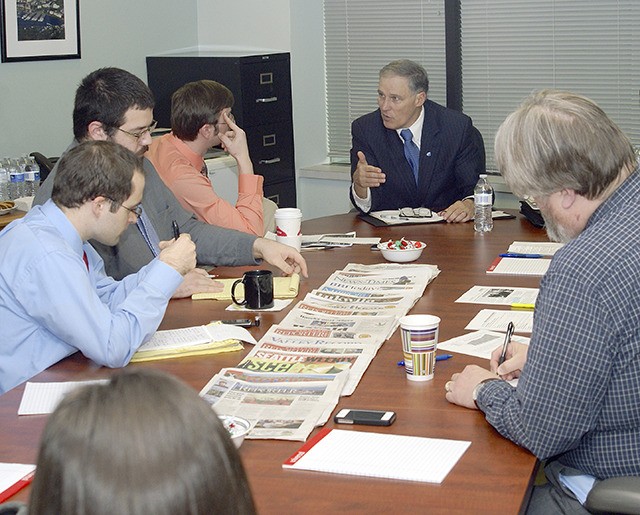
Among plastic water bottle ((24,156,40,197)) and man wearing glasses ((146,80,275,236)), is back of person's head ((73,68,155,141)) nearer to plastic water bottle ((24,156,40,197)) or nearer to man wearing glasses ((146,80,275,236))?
man wearing glasses ((146,80,275,236))

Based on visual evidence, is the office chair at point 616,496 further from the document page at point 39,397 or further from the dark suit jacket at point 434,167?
the dark suit jacket at point 434,167

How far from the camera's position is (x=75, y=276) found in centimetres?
229

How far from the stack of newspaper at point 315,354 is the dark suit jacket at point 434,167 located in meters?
1.46

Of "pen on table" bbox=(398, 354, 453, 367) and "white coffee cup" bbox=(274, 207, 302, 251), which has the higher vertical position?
"white coffee cup" bbox=(274, 207, 302, 251)

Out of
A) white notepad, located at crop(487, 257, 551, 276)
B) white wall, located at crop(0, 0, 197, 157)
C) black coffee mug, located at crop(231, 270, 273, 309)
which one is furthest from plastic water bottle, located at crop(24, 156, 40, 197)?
white notepad, located at crop(487, 257, 551, 276)

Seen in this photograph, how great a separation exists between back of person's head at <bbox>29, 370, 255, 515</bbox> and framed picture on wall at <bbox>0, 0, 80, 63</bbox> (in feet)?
15.1

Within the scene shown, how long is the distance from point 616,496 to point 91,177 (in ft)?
4.70

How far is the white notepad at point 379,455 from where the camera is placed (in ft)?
5.58

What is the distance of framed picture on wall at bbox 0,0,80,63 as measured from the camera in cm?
506

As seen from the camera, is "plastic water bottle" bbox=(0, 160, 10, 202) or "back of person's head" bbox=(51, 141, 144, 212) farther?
"plastic water bottle" bbox=(0, 160, 10, 202)

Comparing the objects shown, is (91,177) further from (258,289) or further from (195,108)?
(195,108)

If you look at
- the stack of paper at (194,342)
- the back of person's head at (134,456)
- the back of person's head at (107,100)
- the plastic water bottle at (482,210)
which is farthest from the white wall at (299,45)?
the back of person's head at (134,456)

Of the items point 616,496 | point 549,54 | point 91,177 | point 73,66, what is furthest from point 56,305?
point 549,54

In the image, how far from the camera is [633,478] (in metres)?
1.74
